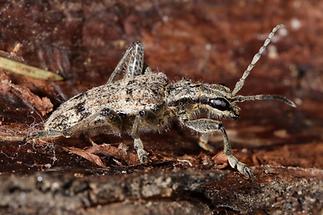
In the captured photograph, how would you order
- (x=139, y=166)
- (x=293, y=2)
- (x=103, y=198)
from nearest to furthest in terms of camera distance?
(x=103, y=198) → (x=139, y=166) → (x=293, y=2)

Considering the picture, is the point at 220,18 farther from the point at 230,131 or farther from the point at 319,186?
the point at 319,186

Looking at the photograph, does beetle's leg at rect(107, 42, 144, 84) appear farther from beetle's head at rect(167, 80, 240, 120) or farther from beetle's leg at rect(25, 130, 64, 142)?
beetle's leg at rect(25, 130, 64, 142)

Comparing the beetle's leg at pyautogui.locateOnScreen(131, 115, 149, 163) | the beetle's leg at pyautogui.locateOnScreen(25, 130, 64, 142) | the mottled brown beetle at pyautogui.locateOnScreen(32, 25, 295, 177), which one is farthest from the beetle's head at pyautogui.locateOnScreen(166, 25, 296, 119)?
the beetle's leg at pyautogui.locateOnScreen(25, 130, 64, 142)

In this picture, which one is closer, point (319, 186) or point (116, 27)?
point (319, 186)

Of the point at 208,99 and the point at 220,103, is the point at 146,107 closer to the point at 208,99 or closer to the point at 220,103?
the point at 208,99

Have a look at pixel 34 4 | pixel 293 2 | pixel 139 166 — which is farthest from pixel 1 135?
pixel 293 2

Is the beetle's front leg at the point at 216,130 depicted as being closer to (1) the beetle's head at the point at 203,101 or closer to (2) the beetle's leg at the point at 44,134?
(1) the beetle's head at the point at 203,101

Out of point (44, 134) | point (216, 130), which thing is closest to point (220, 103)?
point (216, 130)
